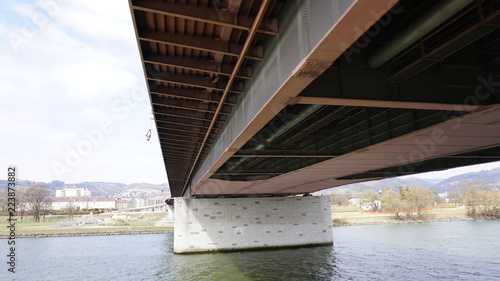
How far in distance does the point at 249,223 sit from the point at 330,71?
3468 centimetres

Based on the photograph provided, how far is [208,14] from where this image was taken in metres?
6.23

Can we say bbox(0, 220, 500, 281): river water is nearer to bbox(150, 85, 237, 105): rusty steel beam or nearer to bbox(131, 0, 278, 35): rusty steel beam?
bbox(150, 85, 237, 105): rusty steel beam

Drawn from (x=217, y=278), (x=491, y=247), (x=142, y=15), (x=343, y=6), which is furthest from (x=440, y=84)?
(x=491, y=247)

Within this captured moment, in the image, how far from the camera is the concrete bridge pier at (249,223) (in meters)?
38.0

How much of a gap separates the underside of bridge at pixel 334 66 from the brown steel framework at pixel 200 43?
0.03 metres

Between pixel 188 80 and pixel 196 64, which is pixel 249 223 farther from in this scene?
pixel 196 64

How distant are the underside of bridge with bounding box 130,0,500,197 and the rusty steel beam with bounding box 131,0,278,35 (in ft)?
0.07

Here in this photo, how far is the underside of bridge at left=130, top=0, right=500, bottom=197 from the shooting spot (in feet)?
16.9

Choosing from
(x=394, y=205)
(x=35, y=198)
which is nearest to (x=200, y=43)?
(x=394, y=205)

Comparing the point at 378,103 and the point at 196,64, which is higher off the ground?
the point at 196,64

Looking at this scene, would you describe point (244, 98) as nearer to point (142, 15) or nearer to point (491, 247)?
point (142, 15)

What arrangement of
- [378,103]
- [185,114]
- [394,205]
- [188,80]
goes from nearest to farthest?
1. [378,103]
2. [188,80]
3. [185,114]
4. [394,205]

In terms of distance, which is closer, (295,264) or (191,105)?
(191,105)

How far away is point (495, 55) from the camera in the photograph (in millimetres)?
7605
